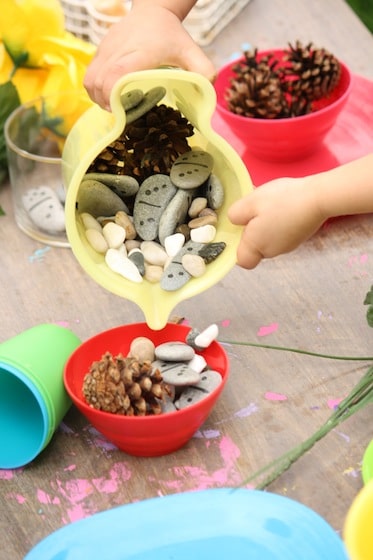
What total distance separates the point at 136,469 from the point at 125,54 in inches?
13.9

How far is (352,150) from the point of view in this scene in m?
1.03

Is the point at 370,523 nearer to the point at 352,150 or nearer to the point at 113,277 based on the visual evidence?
the point at 113,277

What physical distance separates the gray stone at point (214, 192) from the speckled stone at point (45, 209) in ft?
0.77

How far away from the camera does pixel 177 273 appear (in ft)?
2.50

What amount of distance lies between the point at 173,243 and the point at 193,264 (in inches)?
1.0

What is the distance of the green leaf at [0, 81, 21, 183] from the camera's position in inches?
41.1

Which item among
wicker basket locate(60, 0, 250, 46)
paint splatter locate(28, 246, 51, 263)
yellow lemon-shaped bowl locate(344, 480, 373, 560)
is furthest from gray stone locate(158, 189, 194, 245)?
wicker basket locate(60, 0, 250, 46)

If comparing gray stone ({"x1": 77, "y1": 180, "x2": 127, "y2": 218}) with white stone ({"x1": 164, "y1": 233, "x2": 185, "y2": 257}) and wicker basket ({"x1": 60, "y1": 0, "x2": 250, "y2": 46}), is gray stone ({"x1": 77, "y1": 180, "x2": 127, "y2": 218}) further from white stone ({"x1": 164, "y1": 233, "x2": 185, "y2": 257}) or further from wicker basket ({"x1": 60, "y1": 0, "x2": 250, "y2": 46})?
wicker basket ({"x1": 60, "y1": 0, "x2": 250, "y2": 46})

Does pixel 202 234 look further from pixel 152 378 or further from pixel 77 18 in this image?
pixel 77 18

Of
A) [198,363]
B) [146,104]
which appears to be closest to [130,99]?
[146,104]

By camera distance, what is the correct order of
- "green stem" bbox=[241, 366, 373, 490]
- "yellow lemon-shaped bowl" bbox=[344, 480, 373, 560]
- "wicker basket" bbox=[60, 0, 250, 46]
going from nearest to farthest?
"yellow lemon-shaped bowl" bbox=[344, 480, 373, 560]
"green stem" bbox=[241, 366, 373, 490]
"wicker basket" bbox=[60, 0, 250, 46]

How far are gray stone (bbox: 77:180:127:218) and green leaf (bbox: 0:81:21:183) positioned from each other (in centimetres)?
29

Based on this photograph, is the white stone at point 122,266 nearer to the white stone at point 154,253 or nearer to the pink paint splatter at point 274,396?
the white stone at point 154,253

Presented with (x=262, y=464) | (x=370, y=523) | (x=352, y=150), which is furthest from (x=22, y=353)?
(x=352, y=150)
